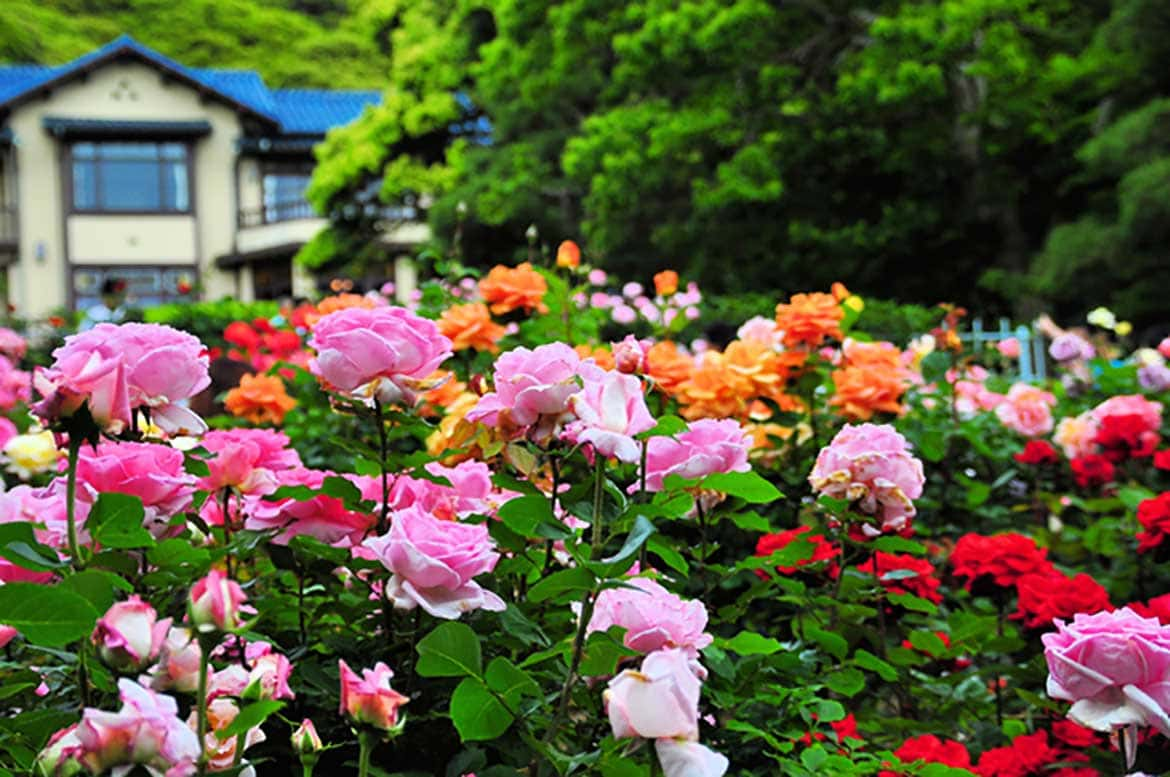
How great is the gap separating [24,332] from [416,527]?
344 inches

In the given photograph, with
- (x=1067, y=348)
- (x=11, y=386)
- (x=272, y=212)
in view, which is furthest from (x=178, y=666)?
(x=272, y=212)

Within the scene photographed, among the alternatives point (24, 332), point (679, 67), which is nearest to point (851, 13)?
point (679, 67)

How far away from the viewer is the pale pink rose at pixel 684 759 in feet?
2.34

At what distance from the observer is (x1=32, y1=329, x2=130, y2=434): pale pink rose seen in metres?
0.82

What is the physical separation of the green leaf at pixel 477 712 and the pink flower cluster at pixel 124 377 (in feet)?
1.00

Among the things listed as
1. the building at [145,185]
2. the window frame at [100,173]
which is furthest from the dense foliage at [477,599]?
the window frame at [100,173]

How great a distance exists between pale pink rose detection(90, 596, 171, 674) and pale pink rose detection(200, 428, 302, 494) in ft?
1.26

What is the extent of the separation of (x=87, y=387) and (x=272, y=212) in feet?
68.7

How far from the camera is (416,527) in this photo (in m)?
0.89

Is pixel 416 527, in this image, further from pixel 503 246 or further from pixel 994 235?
pixel 503 246

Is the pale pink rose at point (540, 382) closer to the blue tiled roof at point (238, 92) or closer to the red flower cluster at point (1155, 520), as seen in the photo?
the red flower cluster at point (1155, 520)

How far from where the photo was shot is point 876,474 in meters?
1.27

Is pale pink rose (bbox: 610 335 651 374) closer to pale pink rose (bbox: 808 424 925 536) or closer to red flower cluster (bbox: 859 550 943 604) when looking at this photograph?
pale pink rose (bbox: 808 424 925 536)

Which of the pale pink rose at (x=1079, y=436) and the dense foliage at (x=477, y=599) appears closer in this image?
the dense foliage at (x=477, y=599)
